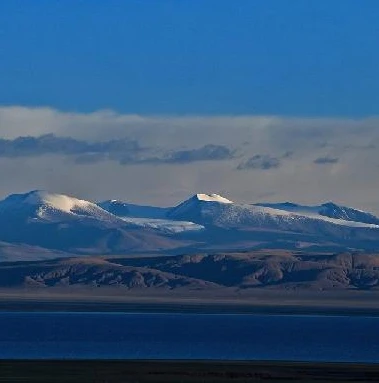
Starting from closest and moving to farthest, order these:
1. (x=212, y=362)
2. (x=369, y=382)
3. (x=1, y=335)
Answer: (x=369, y=382) < (x=212, y=362) < (x=1, y=335)

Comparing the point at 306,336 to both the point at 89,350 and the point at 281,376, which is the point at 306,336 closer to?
the point at 89,350

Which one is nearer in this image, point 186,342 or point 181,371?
point 181,371

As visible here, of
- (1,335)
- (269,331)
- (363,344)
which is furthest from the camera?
(269,331)

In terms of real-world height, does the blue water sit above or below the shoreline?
above

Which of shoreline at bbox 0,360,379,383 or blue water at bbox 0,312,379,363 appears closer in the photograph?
shoreline at bbox 0,360,379,383

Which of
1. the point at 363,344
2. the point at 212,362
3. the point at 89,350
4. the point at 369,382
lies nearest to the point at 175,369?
the point at 212,362

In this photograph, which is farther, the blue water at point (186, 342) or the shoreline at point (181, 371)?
the blue water at point (186, 342)

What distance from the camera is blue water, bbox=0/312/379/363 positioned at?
126 m

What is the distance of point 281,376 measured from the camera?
102 meters

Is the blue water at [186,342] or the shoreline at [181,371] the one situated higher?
the blue water at [186,342]

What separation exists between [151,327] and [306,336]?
31248 mm

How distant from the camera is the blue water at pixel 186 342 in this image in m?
126

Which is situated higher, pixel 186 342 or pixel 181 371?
pixel 186 342

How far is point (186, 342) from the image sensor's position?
151625 millimetres
